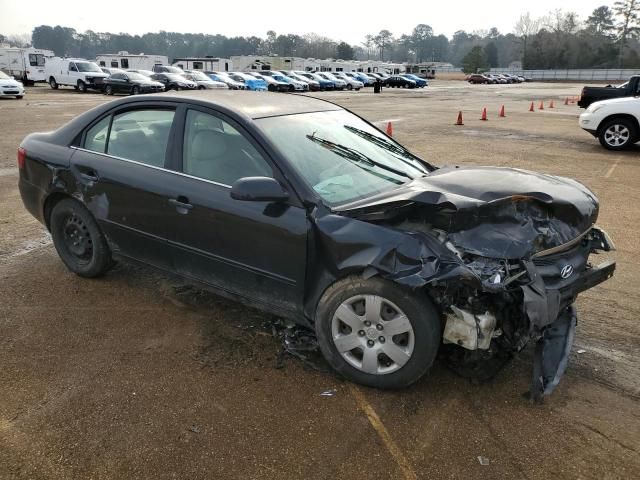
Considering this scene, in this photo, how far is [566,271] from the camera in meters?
3.06

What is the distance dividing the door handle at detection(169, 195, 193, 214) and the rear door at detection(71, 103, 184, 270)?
0.04 m

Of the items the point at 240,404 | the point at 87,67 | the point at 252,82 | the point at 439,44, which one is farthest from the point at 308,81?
the point at 439,44

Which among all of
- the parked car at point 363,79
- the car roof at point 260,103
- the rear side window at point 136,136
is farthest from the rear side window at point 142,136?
the parked car at point 363,79

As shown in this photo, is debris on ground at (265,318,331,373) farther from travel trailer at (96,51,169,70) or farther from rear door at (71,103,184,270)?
travel trailer at (96,51,169,70)

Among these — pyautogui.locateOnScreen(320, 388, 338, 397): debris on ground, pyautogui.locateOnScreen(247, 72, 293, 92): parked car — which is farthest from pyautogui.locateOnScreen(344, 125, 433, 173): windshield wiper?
pyautogui.locateOnScreen(247, 72, 293, 92): parked car

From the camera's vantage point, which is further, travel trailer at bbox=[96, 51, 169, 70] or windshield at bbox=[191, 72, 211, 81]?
travel trailer at bbox=[96, 51, 169, 70]

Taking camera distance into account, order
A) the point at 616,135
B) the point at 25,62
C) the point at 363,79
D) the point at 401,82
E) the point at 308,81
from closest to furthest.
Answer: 1. the point at 616,135
2. the point at 25,62
3. the point at 308,81
4. the point at 363,79
5. the point at 401,82

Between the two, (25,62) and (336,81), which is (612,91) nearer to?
(336,81)

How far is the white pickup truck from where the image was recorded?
473 inches

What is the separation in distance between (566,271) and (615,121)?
11.4m

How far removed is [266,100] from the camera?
4059 millimetres

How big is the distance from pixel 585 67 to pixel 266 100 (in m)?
115

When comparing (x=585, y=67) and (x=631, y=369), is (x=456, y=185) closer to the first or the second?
(x=631, y=369)

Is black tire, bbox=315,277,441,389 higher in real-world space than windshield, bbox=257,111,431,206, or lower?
lower
